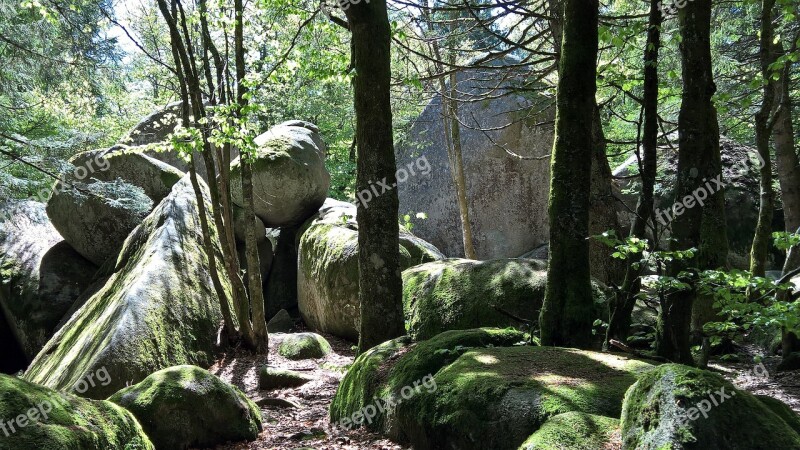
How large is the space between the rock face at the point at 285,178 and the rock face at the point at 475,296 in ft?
18.1

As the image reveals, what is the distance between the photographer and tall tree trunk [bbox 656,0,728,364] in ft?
15.6

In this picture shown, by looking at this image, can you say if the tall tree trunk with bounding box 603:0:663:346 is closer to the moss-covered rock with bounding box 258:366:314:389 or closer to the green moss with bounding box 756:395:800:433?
the green moss with bounding box 756:395:800:433

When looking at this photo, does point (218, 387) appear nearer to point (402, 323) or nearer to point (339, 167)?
point (402, 323)

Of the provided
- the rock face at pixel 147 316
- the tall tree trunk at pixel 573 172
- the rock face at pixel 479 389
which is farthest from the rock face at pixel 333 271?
the tall tree trunk at pixel 573 172

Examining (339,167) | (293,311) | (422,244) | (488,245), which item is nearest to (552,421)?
(422,244)

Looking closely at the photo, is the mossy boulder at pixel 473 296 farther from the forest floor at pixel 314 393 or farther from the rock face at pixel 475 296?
the forest floor at pixel 314 393

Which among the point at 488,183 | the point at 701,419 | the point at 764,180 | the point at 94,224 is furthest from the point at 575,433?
the point at 488,183

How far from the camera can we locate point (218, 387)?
217 inches

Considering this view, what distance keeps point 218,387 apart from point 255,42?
6.52m

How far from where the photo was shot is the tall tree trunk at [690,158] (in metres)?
4.77

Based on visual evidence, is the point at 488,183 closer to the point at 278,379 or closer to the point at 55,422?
the point at 278,379

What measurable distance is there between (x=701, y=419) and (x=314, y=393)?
17.1 ft

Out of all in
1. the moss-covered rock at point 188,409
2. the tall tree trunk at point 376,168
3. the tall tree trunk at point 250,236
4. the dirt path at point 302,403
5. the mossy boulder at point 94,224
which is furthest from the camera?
the mossy boulder at point 94,224

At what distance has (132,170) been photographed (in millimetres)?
12711
